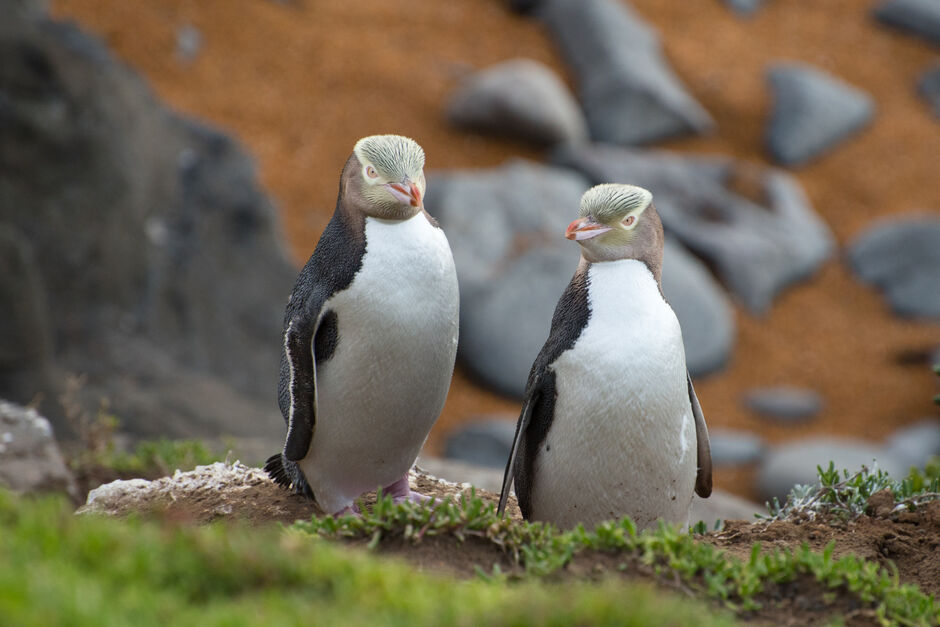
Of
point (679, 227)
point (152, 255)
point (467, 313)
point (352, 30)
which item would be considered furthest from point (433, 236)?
point (352, 30)

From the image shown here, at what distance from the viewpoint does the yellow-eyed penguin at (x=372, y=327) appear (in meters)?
4.38

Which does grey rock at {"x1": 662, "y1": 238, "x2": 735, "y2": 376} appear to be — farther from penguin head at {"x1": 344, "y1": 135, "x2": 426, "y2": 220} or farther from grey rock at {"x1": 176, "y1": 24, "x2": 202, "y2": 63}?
penguin head at {"x1": 344, "y1": 135, "x2": 426, "y2": 220}

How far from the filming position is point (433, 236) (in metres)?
4.52

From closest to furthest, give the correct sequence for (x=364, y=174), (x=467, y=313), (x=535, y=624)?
(x=535, y=624) → (x=364, y=174) → (x=467, y=313)

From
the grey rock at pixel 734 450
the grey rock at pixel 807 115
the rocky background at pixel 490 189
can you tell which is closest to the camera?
the rocky background at pixel 490 189

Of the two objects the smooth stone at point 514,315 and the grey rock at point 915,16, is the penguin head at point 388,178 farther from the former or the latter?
the grey rock at point 915,16

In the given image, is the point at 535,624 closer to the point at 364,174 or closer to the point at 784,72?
the point at 364,174

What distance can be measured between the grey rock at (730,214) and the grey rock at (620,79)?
2.20 ft

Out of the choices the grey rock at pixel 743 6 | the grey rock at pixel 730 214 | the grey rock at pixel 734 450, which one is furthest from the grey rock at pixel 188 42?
the grey rock at pixel 743 6

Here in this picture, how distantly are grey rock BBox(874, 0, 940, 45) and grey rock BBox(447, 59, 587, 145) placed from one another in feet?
26.8

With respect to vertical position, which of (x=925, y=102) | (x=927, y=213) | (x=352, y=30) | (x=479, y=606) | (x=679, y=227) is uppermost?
(x=925, y=102)

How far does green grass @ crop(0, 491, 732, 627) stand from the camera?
95.7 inches

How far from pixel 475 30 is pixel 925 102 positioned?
8.38 meters

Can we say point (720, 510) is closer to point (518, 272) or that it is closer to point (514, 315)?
point (514, 315)
